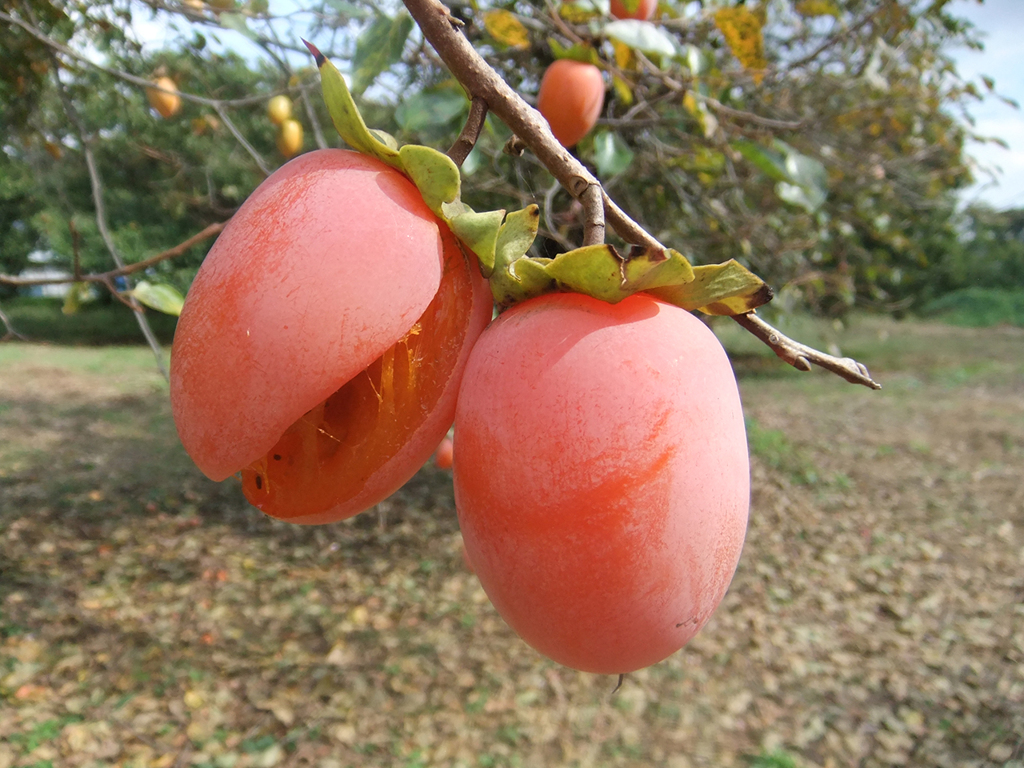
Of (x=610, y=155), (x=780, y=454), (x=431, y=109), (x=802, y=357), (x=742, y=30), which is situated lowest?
(x=780, y=454)

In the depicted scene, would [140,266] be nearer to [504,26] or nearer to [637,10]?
[504,26]

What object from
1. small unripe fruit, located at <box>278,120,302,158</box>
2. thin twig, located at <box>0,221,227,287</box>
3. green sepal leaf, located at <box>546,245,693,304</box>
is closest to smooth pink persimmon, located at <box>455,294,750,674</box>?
green sepal leaf, located at <box>546,245,693,304</box>

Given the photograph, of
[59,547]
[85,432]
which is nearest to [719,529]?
[59,547]

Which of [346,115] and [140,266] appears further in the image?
[140,266]

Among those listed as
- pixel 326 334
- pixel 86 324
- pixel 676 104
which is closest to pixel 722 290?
pixel 326 334

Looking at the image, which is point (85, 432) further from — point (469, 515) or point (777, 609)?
point (469, 515)

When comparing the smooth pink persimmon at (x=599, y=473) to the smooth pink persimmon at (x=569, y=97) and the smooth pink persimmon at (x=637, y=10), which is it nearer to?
the smooth pink persimmon at (x=569, y=97)

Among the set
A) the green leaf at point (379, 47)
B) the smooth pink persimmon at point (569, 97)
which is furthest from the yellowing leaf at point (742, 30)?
the green leaf at point (379, 47)
